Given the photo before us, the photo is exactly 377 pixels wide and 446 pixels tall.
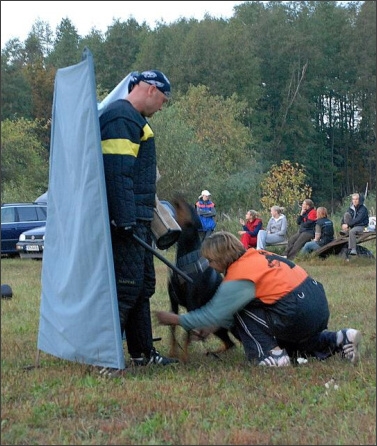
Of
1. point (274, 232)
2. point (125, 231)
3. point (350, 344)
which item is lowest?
A: point (274, 232)

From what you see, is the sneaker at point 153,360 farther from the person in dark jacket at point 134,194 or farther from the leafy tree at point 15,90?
the leafy tree at point 15,90

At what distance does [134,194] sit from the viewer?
5.47m

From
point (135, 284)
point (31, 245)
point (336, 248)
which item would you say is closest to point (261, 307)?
point (135, 284)

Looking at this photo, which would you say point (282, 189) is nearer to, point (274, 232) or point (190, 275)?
point (274, 232)

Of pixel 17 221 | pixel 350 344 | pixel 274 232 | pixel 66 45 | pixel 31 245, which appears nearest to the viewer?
pixel 350 344

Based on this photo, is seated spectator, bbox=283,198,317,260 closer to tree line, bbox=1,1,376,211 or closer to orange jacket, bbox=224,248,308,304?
orange jacket, bbox=224,248,308,304

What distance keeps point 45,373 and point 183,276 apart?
1144mm

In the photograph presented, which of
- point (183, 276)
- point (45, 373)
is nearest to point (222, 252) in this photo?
point (183, 276)

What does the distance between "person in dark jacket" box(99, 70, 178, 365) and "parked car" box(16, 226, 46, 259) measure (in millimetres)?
14331

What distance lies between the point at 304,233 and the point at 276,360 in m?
11.8

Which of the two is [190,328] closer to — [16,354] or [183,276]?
[183,276]

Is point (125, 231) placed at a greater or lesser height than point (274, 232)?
greater

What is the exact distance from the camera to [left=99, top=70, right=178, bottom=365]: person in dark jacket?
525 cm

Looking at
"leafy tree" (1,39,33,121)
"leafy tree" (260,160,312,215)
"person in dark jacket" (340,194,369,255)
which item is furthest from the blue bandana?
"leafy tree" (1,39,33,121)
